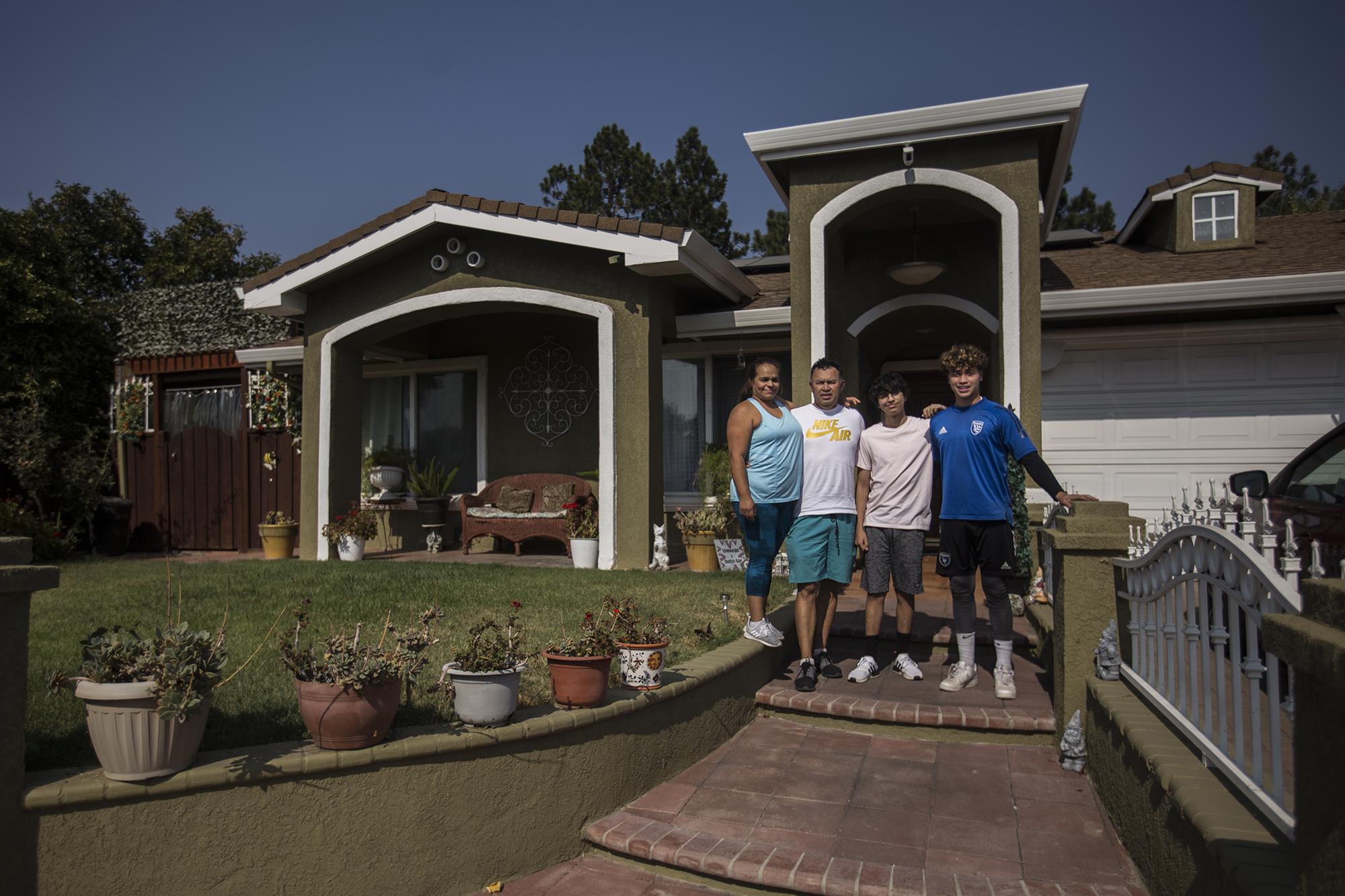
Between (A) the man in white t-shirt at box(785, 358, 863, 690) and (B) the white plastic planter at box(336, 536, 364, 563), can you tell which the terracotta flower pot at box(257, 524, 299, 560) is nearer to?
(B) the white plastic planter at box(336, 536, 364, 563)

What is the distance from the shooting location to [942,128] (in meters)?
7.80

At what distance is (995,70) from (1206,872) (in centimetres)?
1131

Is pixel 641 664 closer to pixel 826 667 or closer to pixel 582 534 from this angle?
pixel 826 667

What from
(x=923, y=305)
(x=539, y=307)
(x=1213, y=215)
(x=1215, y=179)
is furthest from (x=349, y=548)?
(x=1215, y=179)

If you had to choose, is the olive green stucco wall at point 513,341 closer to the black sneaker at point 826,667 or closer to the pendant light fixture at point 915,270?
the pendant light fixture at point 915,270

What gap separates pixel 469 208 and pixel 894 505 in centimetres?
557

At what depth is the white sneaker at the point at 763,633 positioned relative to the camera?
5.12 m

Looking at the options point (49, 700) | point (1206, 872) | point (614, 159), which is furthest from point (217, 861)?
point (614, 159)

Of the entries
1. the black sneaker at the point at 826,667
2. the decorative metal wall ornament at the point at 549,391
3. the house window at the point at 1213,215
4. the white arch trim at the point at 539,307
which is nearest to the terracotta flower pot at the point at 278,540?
the white arch trim at the point at 539,307

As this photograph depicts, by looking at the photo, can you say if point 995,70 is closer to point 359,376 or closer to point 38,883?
point 359,376

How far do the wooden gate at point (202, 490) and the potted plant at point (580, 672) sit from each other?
1026cm

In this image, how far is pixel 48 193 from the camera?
79.0 feet

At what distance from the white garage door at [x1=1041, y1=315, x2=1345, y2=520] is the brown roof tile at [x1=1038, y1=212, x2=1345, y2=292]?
49cm

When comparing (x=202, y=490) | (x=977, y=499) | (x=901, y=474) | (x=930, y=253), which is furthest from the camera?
(x=202, y=490)
